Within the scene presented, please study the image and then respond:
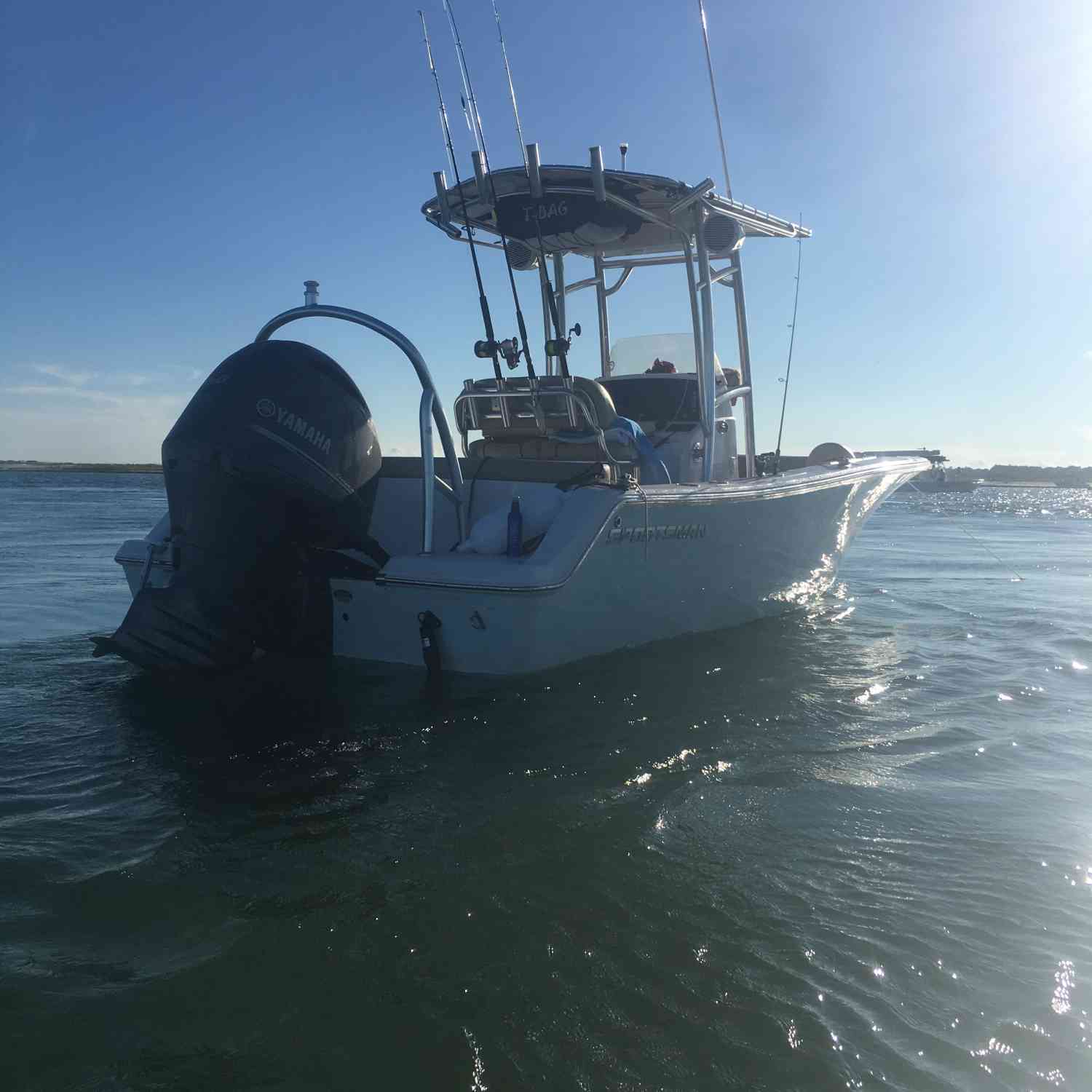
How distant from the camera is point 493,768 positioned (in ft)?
11.9

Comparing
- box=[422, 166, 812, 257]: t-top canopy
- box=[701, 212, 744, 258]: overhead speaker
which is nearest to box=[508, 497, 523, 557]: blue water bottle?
box=[422, 166, 812, 257]: t-top canopy

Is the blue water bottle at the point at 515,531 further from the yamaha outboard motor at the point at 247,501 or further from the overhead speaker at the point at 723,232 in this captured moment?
the overhead speaker at the point at 723,232

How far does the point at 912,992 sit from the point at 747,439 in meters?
6.11

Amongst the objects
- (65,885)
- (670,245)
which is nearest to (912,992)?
(65,885)

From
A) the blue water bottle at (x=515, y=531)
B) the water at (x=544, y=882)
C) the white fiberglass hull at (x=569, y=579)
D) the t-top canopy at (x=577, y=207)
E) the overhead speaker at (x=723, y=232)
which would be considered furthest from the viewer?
the overhead speaker at (x=723, y=232)

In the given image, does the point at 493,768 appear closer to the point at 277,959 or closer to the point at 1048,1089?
the point at 277,959

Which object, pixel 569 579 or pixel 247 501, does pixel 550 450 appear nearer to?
pixel 569 579

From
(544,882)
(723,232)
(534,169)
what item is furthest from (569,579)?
(723,232)

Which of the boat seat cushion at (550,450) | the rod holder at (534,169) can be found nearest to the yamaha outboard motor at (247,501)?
the boat seat cushion at (550,450)

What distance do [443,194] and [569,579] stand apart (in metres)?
3.40

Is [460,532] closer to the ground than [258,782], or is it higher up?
higher up

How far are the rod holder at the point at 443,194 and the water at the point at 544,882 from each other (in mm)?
3382

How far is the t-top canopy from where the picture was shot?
253 inches

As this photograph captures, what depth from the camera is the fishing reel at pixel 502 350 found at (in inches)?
239
